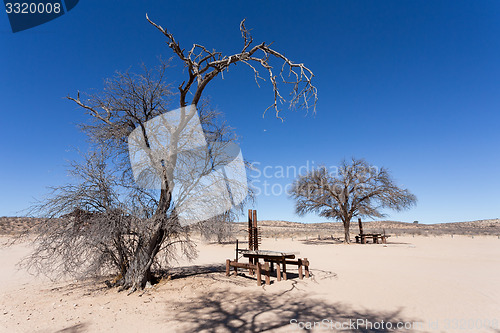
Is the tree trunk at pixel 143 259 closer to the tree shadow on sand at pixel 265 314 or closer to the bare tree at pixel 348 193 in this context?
the tree shadow on sand at pixel 265 314

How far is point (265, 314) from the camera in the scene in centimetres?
550

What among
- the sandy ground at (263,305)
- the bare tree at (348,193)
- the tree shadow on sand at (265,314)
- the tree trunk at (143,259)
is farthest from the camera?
the bare tree at (348,193)

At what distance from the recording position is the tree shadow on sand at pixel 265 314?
192 inches

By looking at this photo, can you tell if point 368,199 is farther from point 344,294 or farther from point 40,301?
point 40,301

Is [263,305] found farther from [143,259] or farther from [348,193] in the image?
[348,193]

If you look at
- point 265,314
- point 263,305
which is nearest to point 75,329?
point 265,314

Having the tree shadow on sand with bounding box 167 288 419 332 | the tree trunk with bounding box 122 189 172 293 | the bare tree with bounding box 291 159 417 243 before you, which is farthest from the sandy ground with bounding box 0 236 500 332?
the bare tree with bounding box 291 159 417 243

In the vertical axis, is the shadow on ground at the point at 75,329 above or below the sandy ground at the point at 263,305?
below

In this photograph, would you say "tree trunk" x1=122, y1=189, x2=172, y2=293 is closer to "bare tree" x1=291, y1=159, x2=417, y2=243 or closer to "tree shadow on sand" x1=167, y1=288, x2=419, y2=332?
"tree shadow on sand" x1=167, y1=288, x2=419, y2=332

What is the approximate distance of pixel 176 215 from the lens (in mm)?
7406

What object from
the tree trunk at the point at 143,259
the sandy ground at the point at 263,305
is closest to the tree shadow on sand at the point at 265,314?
the sandy ground at the point at 263,305

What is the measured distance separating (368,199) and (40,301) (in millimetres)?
25143

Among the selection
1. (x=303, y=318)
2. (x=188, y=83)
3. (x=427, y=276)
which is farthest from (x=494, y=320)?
(x=188, y=83)

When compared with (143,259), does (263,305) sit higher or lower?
lower
